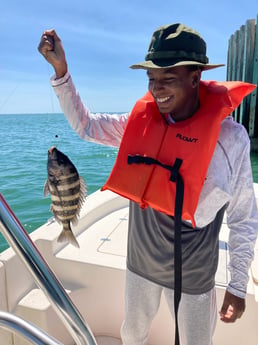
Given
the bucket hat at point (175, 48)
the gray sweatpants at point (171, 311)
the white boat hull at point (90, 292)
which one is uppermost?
the bucket hat at point (175, 48)

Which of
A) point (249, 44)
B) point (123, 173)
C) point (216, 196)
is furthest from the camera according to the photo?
point (249, 44)

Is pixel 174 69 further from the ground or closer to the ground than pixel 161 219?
further from the ground

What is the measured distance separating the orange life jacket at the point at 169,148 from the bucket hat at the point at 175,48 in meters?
0.29

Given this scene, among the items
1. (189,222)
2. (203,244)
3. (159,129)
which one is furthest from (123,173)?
(203,244)

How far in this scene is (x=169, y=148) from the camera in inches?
67.2

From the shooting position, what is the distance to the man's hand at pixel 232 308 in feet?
5.21

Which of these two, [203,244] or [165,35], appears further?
[203,244]

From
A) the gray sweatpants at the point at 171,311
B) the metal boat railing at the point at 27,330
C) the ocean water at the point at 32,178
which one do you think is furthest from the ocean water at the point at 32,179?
the metal boat railing at the point at 27,330

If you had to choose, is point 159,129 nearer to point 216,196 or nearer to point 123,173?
point 123,173

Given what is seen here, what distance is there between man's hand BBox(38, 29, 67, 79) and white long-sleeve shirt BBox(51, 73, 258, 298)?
0.05 meters

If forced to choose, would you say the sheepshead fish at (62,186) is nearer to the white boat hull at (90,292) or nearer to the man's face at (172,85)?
the man's face at (172,85)

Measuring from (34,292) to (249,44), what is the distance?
14565mm

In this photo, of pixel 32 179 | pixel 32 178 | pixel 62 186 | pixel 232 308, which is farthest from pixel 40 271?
pixel 32 178

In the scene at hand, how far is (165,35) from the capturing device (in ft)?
4.76
